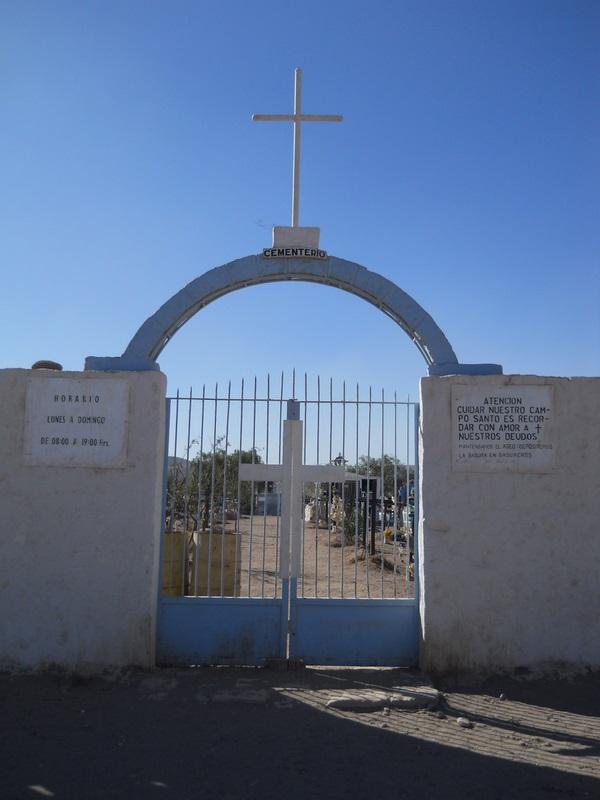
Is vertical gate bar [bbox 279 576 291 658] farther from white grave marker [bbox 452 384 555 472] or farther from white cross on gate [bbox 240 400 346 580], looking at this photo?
white grave marker [bbox 452 384 555 472]

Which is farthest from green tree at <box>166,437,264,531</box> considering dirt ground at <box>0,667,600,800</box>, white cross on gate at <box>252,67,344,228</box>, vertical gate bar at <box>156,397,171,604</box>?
white cross on gate at <box>252,67,344,228</box>

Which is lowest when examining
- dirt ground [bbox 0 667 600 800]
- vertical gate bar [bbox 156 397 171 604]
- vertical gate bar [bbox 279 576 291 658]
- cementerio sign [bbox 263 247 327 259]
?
dirt ground [bbox 0 667 600 800]

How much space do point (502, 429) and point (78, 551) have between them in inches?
149

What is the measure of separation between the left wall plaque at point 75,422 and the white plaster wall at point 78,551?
0.06 m

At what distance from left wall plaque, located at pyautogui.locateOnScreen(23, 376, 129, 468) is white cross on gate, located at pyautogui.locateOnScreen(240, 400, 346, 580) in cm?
115

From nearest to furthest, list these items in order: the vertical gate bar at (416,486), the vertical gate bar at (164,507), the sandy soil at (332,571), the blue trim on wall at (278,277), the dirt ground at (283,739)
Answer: the dirt ground at (283,739)
the vertical gate bar at (164,507)
the vertical gate bar at (416,486)
the blue trim on wall at (278,277)
the sandy soil at (332,571)

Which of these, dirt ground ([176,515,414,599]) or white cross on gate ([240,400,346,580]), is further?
dirt ground ([176,515,414,599])

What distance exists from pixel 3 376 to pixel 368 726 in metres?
4.12

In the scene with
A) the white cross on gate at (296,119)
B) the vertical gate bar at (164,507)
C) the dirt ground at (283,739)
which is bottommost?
the dirt ground at (283,739)

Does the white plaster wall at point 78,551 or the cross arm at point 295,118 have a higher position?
the cross arm at point 295,118

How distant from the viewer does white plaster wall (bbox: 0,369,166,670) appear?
5832mm

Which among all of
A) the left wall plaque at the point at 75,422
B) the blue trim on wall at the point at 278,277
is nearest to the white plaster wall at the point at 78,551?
the left wall plaque at the point at 75,422

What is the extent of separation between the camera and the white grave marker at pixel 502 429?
5.98 meters

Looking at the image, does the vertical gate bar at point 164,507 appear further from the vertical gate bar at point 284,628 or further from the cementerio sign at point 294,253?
the cementerio sign at point 294,253
